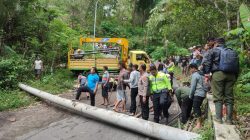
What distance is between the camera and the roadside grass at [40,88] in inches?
626

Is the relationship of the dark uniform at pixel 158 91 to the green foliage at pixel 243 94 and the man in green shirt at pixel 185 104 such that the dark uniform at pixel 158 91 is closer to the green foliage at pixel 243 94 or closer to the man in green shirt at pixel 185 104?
the man in green shirt at pixel 185 104

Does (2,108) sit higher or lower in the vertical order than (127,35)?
lower

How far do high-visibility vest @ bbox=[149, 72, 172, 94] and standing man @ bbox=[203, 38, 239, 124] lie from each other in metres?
2.92

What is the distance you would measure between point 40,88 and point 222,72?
13173mm

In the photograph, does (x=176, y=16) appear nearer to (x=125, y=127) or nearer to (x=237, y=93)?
(x=237, y=93)

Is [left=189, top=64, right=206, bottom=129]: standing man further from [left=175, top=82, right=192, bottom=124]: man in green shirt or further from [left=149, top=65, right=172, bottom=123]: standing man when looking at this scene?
[left=149, top=65, right=172, bottom=123]: standing man

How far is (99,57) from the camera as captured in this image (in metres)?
23.8

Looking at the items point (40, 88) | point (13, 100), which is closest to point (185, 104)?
point (13, 100)

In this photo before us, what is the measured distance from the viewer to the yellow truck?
912 inches

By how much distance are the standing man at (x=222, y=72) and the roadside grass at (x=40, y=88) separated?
31.9 ft

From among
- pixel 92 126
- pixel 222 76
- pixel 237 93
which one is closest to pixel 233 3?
pixel 237 93

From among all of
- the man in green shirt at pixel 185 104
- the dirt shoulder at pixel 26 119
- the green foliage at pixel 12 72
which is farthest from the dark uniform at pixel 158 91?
the green foliage at pixel 12 72

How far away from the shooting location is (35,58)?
2389 centimetres

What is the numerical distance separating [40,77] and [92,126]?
11504mm
